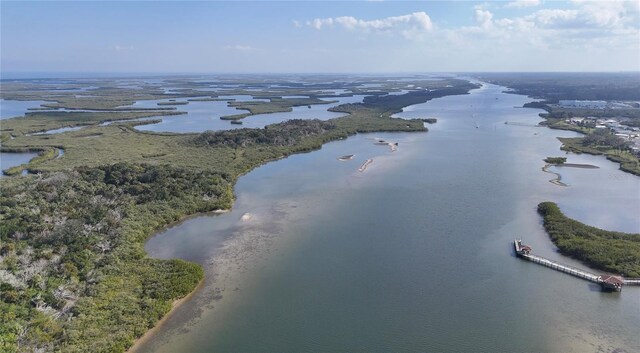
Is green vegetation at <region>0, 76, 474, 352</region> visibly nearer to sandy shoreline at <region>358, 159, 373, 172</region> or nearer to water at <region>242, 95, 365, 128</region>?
sandy shoreline at <region>358, 159, 373, 172</region>

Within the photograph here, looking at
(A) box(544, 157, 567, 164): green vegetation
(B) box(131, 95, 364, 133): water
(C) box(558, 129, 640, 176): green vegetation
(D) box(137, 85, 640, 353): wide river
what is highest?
(B) box(131, 95, 364, 133): water

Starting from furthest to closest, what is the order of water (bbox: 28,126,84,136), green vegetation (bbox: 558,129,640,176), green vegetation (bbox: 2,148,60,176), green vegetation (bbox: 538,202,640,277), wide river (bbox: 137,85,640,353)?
1. water (bbox: 28,126,84,136)
2. green vegetation (bbox: 558,129,640,176)
3. green vegetation (bbox: 2,148,60,176)
4. green vegetation (bbox: 538,202,640,277)
5. wide river (bbox: 137,85,640,353)

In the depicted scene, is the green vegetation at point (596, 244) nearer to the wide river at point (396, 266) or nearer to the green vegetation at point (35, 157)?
the wide river at point (396, 266)

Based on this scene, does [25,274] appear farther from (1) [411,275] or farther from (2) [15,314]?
(1) [411,275]

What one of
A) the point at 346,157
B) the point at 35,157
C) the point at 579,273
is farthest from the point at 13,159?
the point at 579,273

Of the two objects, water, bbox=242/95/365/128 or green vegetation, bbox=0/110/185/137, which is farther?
water, bbox=242/95/365/128

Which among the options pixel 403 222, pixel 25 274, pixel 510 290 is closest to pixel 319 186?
pixel 403 222

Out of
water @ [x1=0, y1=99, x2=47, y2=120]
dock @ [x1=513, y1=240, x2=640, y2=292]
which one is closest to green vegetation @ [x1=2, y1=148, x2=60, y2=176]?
water @ [x1=0, y1=99, x2=47, y2=120]
